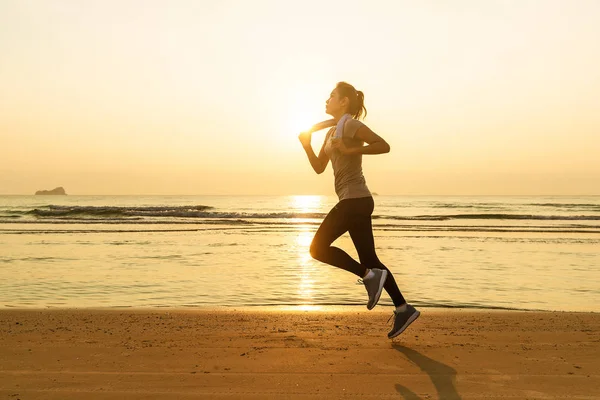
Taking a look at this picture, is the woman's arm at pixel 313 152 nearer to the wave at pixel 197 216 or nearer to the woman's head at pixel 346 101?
the woman's head at pixel 346 101

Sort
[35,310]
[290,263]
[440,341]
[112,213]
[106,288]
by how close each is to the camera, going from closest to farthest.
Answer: [440,341] < [35,310] < [106,288] < [290,263] < [112,213]

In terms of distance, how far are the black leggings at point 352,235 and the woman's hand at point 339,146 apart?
0.39 metres

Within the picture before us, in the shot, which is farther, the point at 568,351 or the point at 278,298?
the point at 278,298

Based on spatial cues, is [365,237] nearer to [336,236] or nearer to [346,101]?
[336,236]

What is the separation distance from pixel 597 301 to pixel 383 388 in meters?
5.40

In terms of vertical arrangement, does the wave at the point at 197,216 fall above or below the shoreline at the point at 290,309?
below

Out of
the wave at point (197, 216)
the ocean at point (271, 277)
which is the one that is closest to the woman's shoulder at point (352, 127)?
the ocean at point (271, 277)

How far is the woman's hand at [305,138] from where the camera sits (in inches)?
196

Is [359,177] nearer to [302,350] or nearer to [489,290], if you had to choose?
[302,350]

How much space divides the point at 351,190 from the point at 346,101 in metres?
0.75

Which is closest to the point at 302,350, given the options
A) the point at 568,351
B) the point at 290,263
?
the point at 568,351

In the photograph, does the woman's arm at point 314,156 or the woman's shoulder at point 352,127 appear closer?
the woman's shoulder at point 352,127

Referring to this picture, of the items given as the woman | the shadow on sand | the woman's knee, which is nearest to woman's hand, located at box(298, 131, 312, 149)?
the woman

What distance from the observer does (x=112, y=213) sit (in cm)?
4541
